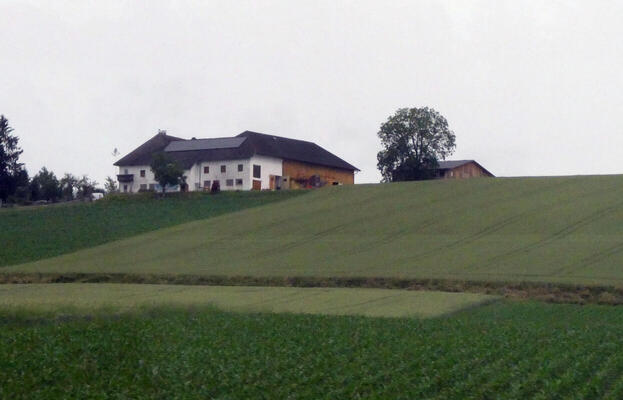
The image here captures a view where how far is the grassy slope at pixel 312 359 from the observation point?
1503 centimetres

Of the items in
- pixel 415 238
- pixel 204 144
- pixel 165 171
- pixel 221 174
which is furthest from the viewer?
pixel 204 144

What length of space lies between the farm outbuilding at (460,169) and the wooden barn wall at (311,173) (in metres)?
12.3

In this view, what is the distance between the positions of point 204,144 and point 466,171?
36622mm

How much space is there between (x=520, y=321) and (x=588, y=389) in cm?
1170

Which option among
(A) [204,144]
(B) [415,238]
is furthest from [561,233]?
(A) [204,144]

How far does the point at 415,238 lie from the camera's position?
4878cm

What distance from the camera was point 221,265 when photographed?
145ft

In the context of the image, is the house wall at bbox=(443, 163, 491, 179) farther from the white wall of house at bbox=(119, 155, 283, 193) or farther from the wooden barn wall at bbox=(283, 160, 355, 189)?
the white wall of house at bbox=(119, 155, 283, 193)

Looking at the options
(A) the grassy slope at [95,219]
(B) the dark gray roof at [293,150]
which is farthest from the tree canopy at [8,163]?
(B) the dark gray roof at [293,150]

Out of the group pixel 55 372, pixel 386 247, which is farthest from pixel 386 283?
pixel 55 372

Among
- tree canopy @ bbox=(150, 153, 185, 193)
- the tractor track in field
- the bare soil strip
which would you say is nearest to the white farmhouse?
tree canopy @ bbox=(150, 153, 185, 193)

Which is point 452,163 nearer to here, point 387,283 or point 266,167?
point 266,167

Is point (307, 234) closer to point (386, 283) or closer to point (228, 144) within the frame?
point (386, 283)

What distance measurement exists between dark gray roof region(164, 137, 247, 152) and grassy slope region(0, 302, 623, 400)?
74.8 meters
